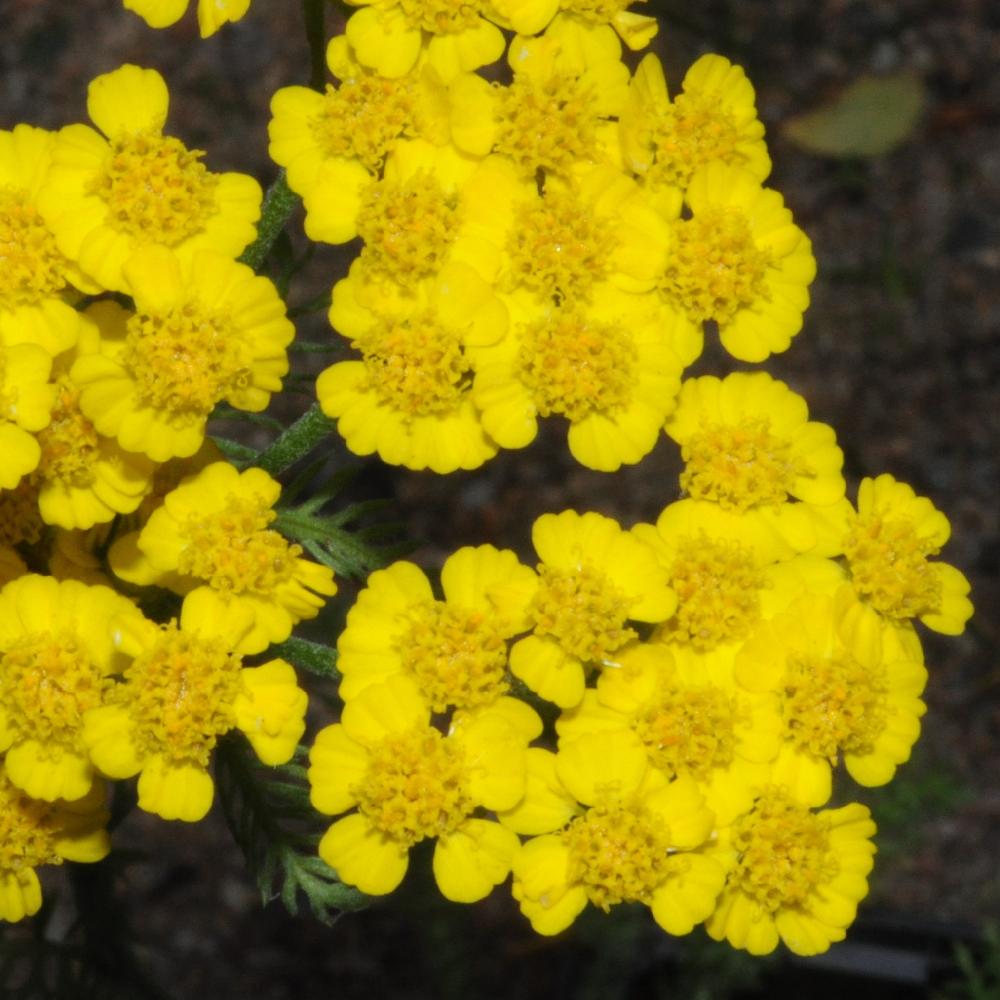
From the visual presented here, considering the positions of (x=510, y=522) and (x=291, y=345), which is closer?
(x=291, y=345)

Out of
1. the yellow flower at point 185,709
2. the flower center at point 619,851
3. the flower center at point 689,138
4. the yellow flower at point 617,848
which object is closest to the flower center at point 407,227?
the flower center at point 689,138

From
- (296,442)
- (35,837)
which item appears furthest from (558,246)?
(35,837)

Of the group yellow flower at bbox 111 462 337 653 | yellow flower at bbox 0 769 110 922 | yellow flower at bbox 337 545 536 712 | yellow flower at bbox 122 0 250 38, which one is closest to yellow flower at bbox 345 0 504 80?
yellow flower at bbox 122 0 250 38

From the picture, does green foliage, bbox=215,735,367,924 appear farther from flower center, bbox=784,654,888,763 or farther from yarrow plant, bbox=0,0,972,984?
flower center, bbox=784,654,888,763

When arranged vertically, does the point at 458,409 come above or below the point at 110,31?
above

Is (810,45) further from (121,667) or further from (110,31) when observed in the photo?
(121,667)

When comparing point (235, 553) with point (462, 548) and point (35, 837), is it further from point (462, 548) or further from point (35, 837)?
point (35, 837)

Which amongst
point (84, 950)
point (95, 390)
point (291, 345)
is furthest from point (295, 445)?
point (84, 950)
